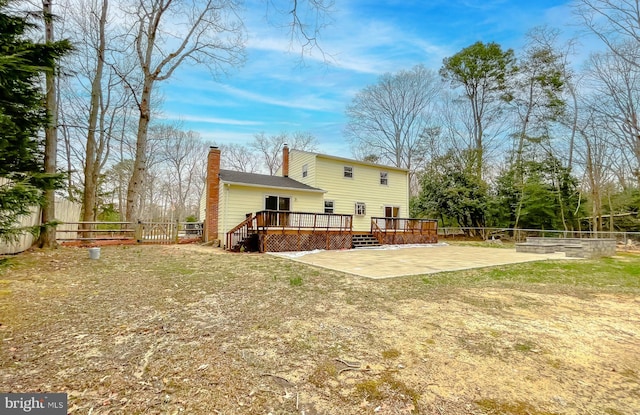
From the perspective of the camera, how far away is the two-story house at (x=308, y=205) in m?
12.2

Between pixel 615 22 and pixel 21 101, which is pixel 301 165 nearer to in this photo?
pixel 21 101

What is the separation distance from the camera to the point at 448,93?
84.1 feet

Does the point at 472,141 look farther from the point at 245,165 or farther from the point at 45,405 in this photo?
the point at 45,405

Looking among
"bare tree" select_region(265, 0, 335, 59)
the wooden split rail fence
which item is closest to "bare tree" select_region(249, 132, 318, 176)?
the wooden split rail fence

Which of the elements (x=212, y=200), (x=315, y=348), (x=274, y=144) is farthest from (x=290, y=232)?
(x=274, y=144)

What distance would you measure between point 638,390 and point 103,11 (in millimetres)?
18514

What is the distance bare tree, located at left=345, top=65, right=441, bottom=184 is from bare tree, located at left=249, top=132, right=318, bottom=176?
527 cm

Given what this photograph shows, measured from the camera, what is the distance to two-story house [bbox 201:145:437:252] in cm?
1216

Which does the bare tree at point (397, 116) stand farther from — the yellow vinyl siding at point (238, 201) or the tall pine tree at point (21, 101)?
the tall pine tree at point (21, 101)

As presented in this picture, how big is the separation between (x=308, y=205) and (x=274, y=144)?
18460mm

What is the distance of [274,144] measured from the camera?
3250cm

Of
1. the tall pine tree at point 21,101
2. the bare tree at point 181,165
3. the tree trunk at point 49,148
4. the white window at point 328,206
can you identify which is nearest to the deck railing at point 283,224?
the white window at point 328,206

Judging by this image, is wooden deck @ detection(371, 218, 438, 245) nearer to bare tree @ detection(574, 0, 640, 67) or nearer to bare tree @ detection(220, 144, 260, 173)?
bare tree @ detection(574, 0, 640, 67)

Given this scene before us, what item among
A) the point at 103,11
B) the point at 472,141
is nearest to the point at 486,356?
the point at 103,11
